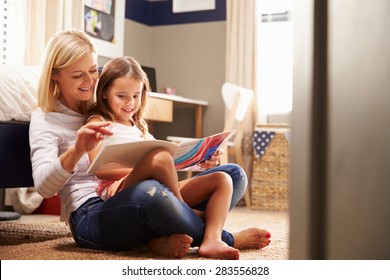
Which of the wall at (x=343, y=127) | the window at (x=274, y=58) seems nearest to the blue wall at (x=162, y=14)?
the window at (x=274, y=58)

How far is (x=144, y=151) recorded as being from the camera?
1267 mm

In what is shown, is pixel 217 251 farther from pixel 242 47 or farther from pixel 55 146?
pixel 242 47

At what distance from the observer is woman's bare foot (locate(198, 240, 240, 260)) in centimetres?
125

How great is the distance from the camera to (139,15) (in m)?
4.26

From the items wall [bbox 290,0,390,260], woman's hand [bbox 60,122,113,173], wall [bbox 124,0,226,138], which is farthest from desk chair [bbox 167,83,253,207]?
wall [bbox 290,0,390,260]

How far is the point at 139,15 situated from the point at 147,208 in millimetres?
3176

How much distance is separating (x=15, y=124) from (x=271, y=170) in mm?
2118

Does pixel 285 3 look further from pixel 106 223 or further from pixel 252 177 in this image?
pixel 106 223

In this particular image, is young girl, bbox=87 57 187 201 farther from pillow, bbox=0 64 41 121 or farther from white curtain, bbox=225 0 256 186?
white curtain, bbox=225 0 256 186

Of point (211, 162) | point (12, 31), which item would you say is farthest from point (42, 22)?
point (211, 162)

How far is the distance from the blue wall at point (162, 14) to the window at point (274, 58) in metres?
0.36

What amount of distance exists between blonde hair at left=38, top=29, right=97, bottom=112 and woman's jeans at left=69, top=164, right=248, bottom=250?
0.29 metres
